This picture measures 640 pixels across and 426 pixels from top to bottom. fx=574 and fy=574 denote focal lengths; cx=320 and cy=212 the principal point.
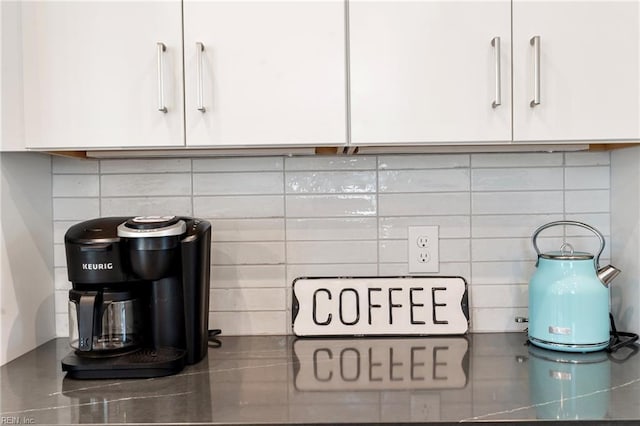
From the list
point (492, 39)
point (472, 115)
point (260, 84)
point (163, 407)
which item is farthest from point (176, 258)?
point (492, 39)

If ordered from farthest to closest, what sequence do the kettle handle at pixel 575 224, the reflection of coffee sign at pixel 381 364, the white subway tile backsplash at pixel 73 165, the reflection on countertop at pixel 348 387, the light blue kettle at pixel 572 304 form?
the white subway tile backsplash at pixel 73 165 < the kettle handle at pixel 575 224 < the light blue kettle at pixel 572 304 < the reflection of coffee sign at pixel 381 364 < the reflection on countertop at pixel 348 387

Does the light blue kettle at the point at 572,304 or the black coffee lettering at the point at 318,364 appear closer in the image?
the black coffee lettering at the point at 318,364

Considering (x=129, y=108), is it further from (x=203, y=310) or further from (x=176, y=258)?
(x=203, y=310)

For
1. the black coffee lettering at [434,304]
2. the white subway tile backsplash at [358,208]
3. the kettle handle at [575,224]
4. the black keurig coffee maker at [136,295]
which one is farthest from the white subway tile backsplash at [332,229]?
the kettle handle at [575,224]

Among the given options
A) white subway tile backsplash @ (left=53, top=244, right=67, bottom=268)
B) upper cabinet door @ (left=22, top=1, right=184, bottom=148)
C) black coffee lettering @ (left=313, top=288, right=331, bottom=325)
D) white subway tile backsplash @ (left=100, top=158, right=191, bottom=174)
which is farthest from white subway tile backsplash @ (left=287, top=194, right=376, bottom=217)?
white subway tile backsplash @ (left=53, top=244, right=67, bottom=268)

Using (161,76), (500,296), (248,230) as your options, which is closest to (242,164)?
(248,230)

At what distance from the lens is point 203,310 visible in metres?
1.38

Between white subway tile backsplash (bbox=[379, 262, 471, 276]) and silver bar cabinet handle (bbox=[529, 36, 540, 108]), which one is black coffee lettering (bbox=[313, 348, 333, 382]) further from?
silver bar cabinet handle (bbox=[529, 36, 540, 108])

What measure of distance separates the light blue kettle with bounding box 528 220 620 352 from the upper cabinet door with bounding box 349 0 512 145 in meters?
0.40

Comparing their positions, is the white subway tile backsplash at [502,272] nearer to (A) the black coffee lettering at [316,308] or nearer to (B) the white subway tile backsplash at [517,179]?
(B) the white subway tile backsplash at [517,179]

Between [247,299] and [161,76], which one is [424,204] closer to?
[247,299]

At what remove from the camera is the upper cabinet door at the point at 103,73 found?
4.35ft

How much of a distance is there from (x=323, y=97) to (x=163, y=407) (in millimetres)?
744

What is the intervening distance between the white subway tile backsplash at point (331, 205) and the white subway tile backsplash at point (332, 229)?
0.7 inches
